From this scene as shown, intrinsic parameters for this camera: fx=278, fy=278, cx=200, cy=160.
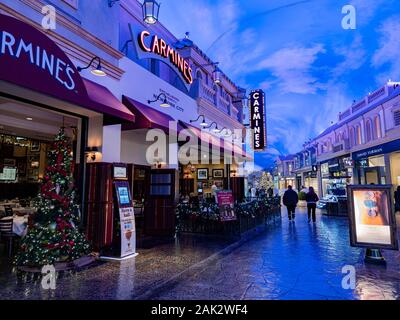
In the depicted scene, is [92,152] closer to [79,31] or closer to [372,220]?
[79,31]

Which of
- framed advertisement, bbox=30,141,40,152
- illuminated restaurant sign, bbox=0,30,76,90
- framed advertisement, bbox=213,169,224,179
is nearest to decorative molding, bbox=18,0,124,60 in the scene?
illuminated restaurant sign, bbox=0,30,76,90

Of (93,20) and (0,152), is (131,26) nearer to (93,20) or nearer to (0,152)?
(93,20)

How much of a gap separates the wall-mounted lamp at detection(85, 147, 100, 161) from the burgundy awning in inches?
45.4

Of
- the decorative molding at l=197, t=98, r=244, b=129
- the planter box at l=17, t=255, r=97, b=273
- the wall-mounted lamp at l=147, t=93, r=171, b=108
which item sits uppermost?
the decorative molding at l=197, t=98, r=244, b=129

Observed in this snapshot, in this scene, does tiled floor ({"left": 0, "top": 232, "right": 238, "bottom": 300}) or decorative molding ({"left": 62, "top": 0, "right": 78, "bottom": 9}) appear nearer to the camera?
tiled floor ({"left": 0, "top": 232, "right": 238, "bottom": 300})

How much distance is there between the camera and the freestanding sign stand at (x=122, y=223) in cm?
645

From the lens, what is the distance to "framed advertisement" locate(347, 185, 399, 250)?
604 centimetres

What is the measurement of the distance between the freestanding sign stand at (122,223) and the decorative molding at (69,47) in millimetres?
2710

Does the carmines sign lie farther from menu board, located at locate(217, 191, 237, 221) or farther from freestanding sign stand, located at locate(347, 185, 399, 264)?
freestanding sign stand, located at locate(347, 185, 399, 264)

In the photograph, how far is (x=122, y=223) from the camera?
21.4 ft

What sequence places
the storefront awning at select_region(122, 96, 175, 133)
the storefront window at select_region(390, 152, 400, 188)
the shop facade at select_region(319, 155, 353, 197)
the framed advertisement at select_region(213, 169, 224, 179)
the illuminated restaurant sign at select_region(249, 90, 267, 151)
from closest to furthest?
the storefront awning at select_region(122, 96, 175, 133) < the storefront window at select_region(390, 152, 400, 188) < the framed advertisement at select_region(213, 169, 224, 179) < the illuminated restaurant sign at select_region(249, 90, 267, 151) < the shop facade at select_region(319, 155, 353, 197)

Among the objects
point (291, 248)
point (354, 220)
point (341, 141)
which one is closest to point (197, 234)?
point (291, 248)
